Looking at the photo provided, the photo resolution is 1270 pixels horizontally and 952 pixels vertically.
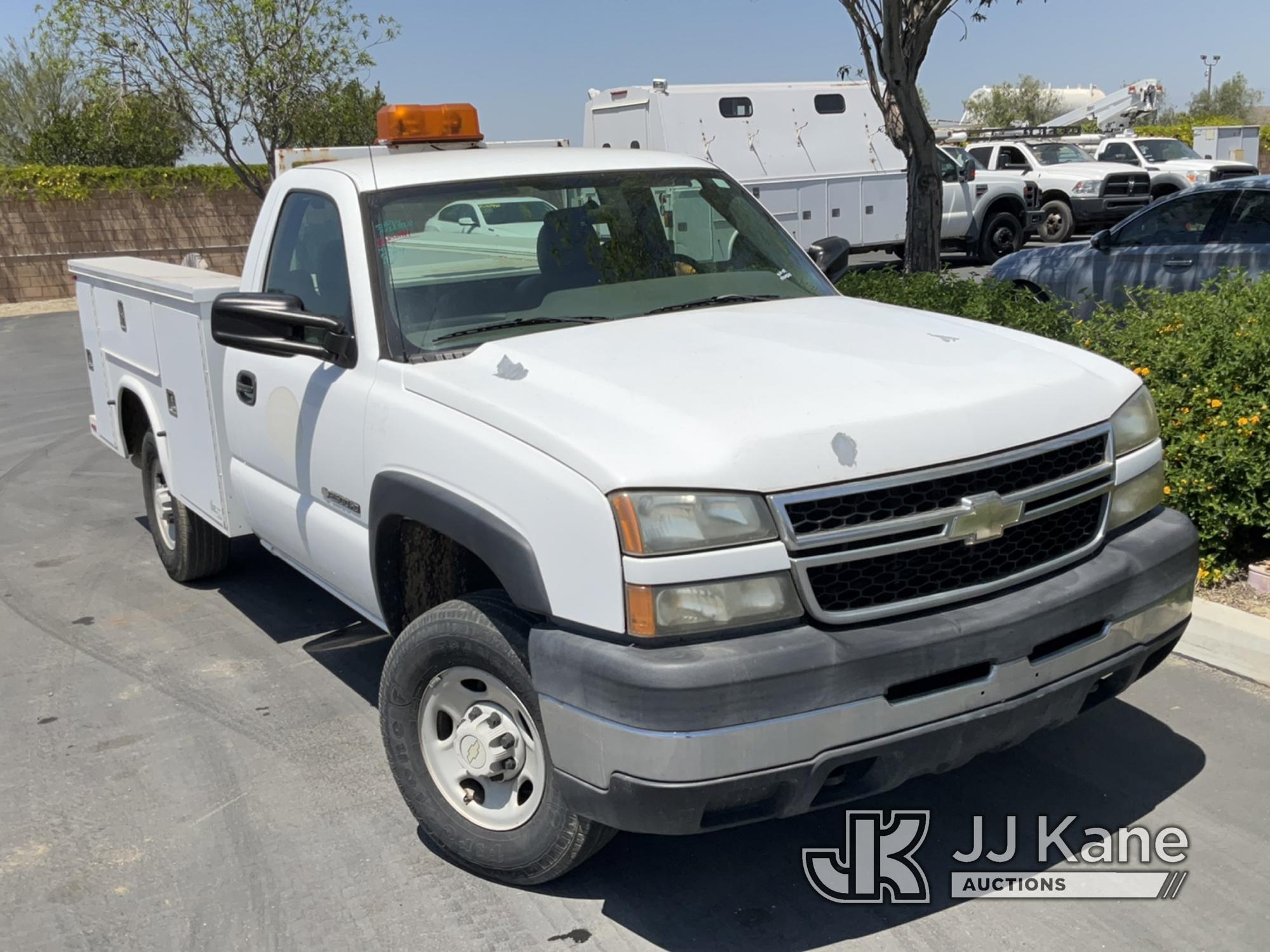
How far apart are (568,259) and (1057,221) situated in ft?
65.5

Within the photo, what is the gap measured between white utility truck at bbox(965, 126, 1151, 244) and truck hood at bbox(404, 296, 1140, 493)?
18911mm

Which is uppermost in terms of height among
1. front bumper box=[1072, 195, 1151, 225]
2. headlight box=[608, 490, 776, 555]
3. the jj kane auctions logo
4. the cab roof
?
the cab roof

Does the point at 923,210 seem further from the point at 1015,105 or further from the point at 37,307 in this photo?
the point at 1015,105

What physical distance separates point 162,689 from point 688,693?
3009mm

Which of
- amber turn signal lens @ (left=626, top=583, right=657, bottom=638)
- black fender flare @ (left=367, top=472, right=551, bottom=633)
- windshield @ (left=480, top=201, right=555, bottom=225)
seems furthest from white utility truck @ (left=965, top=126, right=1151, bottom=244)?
amber turn signal lens @ (left=626, top=583, right=657, bottom=638)

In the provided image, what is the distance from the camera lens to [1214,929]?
120 inches

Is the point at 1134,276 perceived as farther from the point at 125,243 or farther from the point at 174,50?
the point at 125,243

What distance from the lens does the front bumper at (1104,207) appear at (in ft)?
70.0

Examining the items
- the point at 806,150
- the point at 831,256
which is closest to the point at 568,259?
the point at 831,256

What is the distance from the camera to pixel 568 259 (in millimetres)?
4117

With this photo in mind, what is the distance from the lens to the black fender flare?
2920 millimetres

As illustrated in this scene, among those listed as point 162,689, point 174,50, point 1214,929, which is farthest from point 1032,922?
point 174,50

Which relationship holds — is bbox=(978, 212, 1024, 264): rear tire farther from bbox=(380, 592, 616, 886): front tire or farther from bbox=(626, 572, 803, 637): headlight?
bbox=(626, 572, 803, 637): headlight

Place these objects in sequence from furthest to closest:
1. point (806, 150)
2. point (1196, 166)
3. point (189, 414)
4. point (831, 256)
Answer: point (1196, 166) → point (806, 150) → point (189, 414) → point (831, 256)
